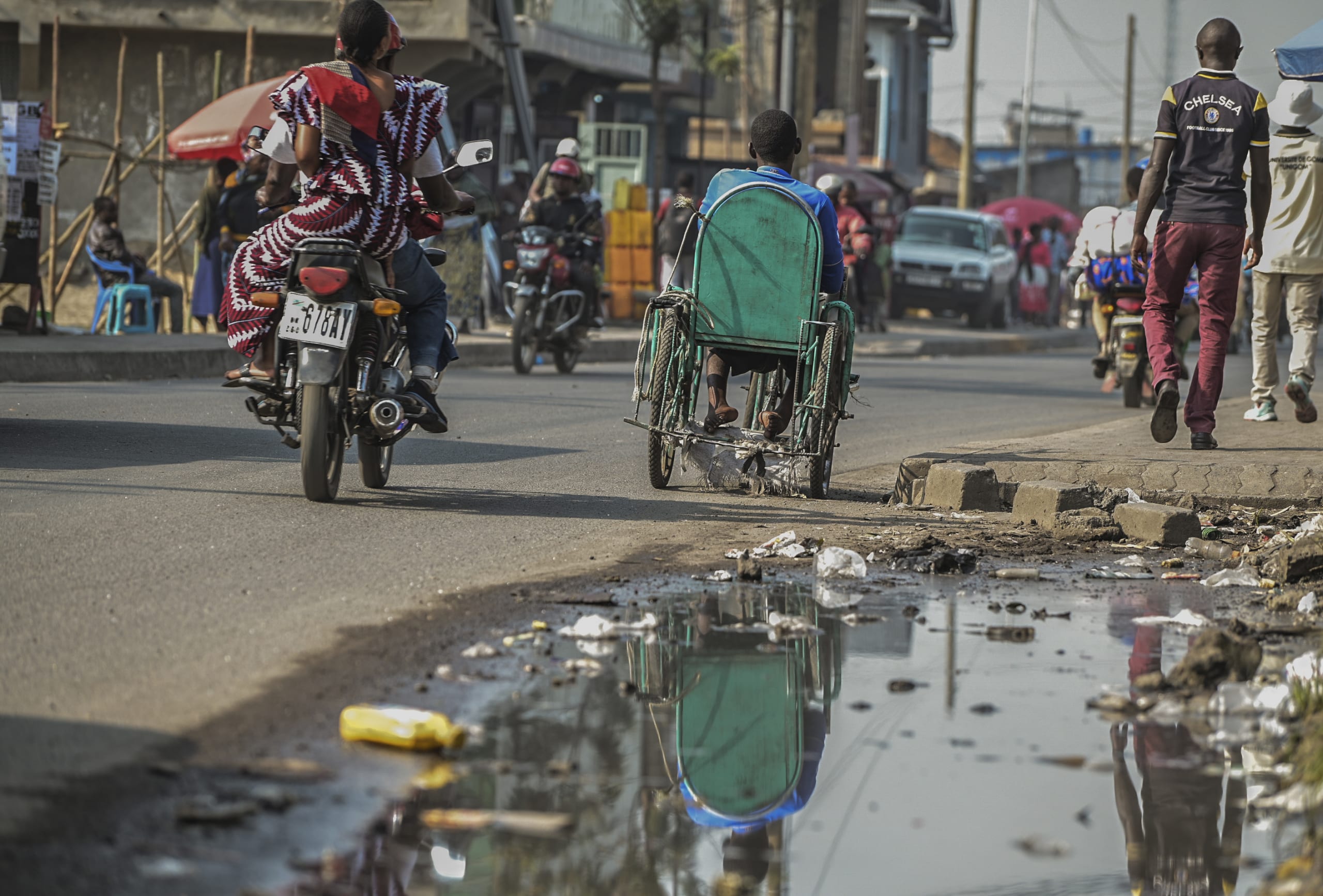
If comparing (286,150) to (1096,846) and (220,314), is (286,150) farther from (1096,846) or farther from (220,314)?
(1096,846)

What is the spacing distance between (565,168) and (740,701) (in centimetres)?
1113

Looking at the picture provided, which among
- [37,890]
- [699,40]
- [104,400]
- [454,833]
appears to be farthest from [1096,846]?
[699,40]

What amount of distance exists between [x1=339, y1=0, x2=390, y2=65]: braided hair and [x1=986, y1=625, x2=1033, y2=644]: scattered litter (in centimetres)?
329

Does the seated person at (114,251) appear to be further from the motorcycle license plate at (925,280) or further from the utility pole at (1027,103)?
the utility pole at (1027,103)

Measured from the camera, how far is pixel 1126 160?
183 ft

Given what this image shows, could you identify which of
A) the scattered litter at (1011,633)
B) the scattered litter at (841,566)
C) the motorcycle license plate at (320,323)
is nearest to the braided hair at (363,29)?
the motorcycle license plate at (320,323)

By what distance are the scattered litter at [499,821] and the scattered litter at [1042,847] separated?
75 cm

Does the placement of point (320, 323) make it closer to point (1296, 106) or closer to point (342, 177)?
point (342, 177)

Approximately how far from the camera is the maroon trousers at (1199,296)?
880 cm

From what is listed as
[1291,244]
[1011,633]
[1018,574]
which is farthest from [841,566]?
[1291,244]

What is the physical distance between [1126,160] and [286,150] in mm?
52570

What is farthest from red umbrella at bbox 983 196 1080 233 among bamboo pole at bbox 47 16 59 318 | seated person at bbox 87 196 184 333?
seated person at bbox 87 196 184 333

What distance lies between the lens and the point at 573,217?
14875 millimetres

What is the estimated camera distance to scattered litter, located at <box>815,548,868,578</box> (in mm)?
5434
